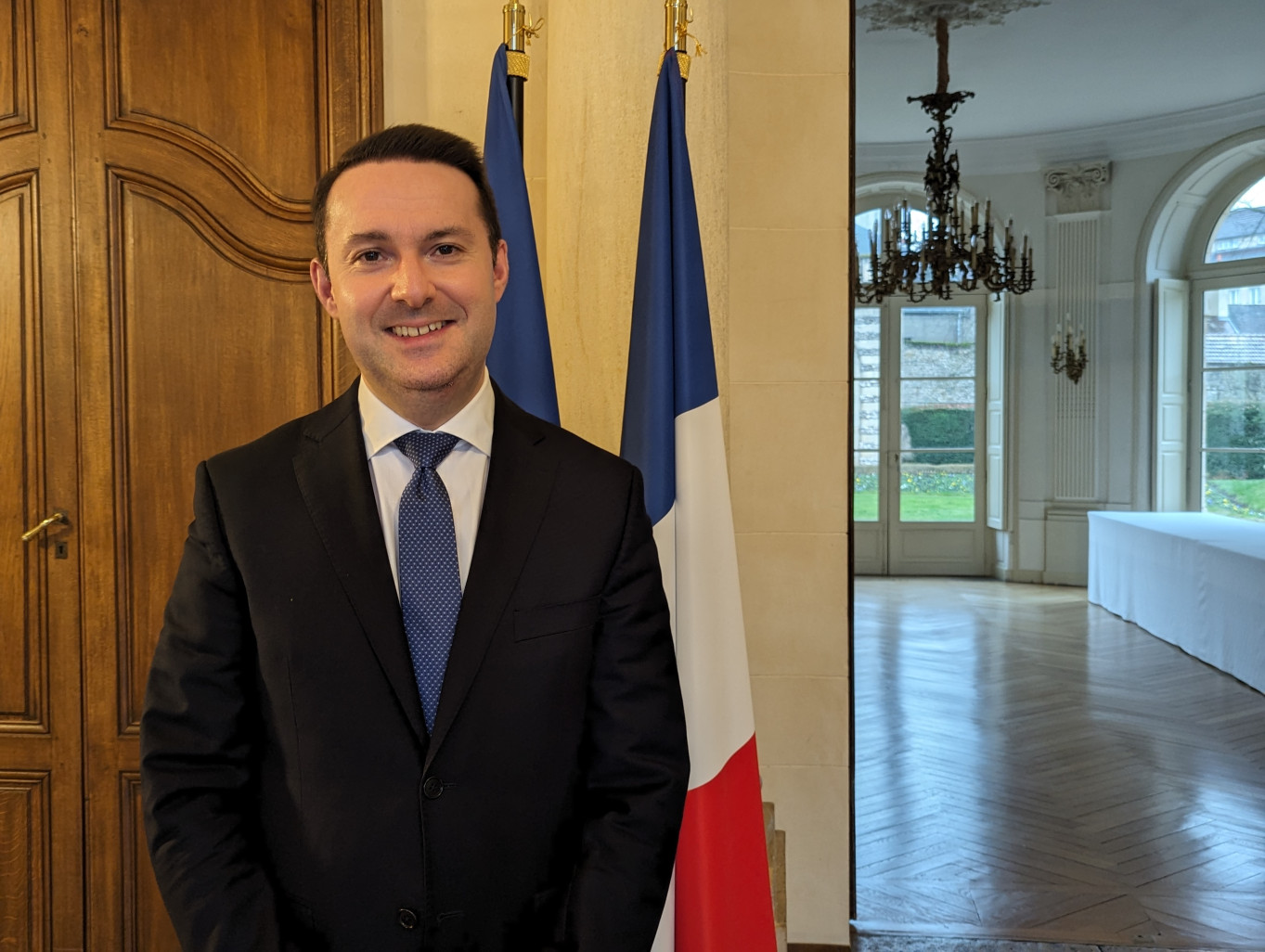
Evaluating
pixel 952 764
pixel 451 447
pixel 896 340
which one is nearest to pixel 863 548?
pixel 896 340

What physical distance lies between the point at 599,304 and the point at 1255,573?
18.1 feet

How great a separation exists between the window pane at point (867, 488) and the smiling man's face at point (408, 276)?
10.4m

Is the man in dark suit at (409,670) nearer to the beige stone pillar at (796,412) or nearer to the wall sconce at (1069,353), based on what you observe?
the beige stone pillar at (796,412)

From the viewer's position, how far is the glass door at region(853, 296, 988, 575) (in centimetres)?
1123

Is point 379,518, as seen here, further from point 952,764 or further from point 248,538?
point 952,764

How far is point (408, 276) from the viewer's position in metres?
1.31

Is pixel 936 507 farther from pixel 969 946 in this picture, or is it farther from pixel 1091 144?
pixel 969 946

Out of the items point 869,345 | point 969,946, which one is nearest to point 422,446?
point 969,946

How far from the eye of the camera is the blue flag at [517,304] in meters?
2.07

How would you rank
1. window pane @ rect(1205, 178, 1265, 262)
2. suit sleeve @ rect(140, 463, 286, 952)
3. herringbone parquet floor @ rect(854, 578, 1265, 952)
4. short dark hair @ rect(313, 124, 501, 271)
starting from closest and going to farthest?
suit sleeve @ rect(140, 463, 286, 952), short dark hair @ rect(313, 124, 501, 271), herringbone parquet floor @ rect(854, 578, 1265, 952), window pane @ rect(1205, 178, 1265, 262)

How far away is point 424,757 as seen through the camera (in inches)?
49.8

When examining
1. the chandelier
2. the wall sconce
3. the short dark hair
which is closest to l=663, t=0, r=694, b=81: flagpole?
the short dark hair

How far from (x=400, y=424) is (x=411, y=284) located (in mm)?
197

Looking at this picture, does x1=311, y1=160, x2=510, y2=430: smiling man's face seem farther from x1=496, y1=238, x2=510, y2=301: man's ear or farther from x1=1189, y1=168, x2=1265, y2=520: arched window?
x1=1189, y1=168, x2=1265, y2=520: arched window
